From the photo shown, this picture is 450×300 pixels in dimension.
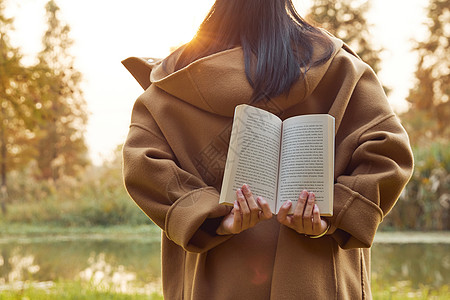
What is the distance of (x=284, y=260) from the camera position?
1362mm

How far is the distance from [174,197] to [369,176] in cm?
53

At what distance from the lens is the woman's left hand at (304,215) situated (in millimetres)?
1215

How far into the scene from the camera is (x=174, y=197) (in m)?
1.40

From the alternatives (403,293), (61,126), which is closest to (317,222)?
(403,293)

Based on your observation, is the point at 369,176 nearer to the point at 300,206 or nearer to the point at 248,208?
the point at 300,206

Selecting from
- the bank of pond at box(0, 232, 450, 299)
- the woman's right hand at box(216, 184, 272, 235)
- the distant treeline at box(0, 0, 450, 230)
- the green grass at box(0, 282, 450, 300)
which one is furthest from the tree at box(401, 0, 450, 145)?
the woman's right hand at box(216, 184, 272, 235)

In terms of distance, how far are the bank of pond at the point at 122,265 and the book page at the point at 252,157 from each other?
9.12ft

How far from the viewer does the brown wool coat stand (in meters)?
1.34

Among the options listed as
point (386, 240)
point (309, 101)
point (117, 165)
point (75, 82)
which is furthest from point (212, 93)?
point (75, 82)

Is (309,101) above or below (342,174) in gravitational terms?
above

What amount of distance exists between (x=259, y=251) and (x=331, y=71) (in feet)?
1.80

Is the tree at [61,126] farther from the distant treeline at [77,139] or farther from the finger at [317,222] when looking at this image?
the finger at [317,222]

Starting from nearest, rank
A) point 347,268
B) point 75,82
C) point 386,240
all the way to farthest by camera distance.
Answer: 1. point 347,268
2. point 386,240
3. point 75,82

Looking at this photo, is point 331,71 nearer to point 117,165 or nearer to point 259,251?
point 259,251
